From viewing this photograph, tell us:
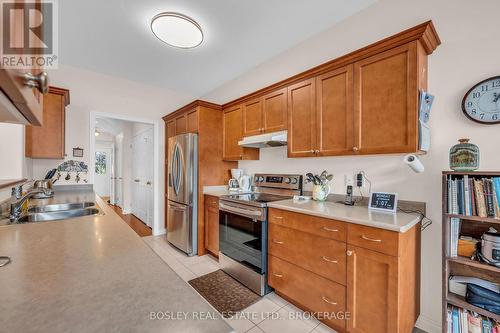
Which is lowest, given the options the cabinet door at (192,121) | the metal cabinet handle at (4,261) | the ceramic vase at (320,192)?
the metal cabinet handle at (4,261)

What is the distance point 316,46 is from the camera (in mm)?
2439

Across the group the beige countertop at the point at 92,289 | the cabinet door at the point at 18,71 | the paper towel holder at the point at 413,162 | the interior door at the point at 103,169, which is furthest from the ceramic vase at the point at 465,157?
the interior door at the point at 103,169

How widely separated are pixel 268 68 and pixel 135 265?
2.96m

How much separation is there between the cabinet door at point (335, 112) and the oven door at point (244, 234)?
905 mm

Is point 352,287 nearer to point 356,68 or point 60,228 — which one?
point 356,68

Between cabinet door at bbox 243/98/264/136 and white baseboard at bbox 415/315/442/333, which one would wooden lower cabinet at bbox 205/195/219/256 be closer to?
cabinet door at bbox 243/98/264/136

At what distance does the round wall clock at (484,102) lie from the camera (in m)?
1.38

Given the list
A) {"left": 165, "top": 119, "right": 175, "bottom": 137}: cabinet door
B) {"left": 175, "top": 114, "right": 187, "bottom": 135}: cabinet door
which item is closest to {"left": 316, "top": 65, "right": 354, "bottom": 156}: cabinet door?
{"left": 175, "top": 114, "right": 187, "bottom": 135}: cabinet door

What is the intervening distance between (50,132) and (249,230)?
8.75 ft

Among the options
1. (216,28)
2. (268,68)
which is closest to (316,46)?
(268,68)

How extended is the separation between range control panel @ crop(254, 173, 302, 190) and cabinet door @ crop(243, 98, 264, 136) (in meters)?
0.62

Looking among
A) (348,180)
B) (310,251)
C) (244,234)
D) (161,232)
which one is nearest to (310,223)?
(310,251)

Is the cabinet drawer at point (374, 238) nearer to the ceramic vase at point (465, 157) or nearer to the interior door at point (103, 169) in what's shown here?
the ceramic vase at point (465, 157)

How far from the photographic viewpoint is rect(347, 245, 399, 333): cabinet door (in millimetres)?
1290
